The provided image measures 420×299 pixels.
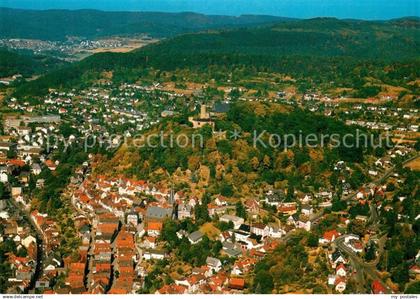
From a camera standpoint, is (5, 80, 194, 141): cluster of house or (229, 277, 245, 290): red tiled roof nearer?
(229, 277, 245, 290): red tiled roof

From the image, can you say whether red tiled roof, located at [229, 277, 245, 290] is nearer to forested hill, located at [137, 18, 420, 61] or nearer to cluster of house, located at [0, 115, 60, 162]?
cluster of house, located at [0, 115, 60, 162]

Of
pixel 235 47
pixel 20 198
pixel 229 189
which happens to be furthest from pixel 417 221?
pixel 235 47

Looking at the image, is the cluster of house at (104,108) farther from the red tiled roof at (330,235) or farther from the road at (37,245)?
the red tiled roof at (330,235)

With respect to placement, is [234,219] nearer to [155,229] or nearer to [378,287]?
[155,229]

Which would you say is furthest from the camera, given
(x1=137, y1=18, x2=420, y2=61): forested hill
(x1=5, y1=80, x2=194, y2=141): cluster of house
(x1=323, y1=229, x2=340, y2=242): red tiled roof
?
(x1=137, y1=18, x2=420, y2=61): forested hill

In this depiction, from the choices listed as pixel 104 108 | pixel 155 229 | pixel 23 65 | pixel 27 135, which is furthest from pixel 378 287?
pixel 23 65

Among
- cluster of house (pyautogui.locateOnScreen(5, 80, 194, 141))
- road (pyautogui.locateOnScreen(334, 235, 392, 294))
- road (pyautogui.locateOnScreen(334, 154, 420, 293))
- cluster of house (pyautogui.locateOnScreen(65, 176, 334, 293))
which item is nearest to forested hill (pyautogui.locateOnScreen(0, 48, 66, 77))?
cluster of house (pyautogui.locateOnScreen(5, 80, 194, 141))
